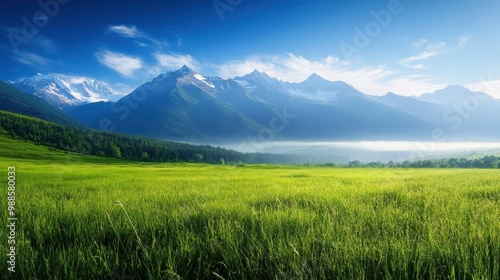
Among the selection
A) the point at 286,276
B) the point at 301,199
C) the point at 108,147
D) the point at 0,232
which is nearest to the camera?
the point at 286,276

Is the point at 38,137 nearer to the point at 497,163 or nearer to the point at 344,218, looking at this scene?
the point at 344,218

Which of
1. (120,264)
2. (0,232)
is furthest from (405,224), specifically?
(0,232)

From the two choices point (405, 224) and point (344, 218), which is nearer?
point (405, 224)

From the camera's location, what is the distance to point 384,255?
2477 mm

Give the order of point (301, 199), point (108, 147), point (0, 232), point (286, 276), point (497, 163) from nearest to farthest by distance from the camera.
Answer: point (286, 276) → point (0, 232) → point (301, 199) → point (497, 163) → point (108, 147)

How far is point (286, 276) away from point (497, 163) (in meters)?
192

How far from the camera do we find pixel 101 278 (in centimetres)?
237

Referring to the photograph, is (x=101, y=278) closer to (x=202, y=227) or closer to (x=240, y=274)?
(x=240, y=274)

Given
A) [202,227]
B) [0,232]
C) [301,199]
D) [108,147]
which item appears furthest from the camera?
[108,147]

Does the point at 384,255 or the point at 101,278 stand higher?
the point at 384,255

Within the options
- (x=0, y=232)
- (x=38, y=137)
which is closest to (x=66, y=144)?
(x=38, y=137)

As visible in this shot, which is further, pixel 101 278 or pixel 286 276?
pixel 101 278

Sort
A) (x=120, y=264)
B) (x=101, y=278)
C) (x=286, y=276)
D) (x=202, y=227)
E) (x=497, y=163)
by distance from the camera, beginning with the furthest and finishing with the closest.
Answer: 1. (x=497, y=163)
2. (x=202, y=227)
3. (x=120, y=264)
4. (x=101, y=278)
5. (x=286, y=276)

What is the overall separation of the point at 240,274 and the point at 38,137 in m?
212
